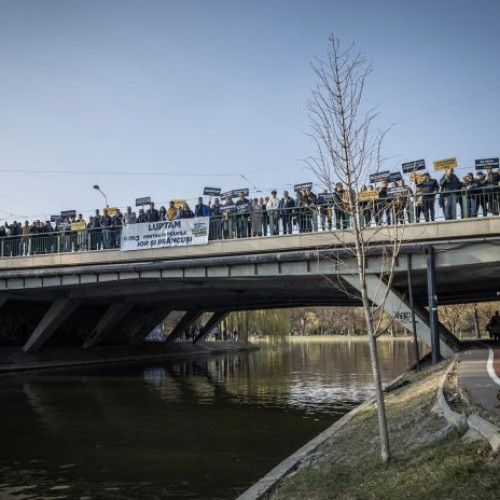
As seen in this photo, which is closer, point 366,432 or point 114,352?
point 366,432

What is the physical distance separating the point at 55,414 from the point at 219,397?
6.20 meters

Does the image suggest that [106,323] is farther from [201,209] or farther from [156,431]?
[156,431]

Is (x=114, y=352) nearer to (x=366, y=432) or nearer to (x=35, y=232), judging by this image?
(x=35, y=232)

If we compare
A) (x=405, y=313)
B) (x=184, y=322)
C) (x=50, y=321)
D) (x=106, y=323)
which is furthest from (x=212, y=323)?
(x=405, y=313)

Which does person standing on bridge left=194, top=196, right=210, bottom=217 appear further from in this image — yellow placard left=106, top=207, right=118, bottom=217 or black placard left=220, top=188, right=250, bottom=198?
yellow placard left=106, top=207, right=118, bottom=217

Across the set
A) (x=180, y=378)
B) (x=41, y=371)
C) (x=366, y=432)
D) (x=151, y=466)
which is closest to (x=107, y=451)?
(x=151, y=466)

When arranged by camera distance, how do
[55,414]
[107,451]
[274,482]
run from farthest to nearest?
[55,414] < [107,451] < [274,482]

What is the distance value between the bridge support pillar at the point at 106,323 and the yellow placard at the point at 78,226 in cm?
1179

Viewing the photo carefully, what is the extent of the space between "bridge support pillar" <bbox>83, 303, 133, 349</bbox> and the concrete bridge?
0.09 m

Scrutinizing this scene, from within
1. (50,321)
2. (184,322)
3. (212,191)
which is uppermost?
(212,191)

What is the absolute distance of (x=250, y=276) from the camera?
81.0 feet

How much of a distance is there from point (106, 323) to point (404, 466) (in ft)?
118

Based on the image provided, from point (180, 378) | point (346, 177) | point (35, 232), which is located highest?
point (35, 232)

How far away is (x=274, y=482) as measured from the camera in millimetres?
7602
